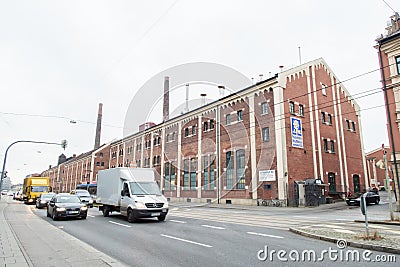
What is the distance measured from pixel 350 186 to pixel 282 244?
28131mm

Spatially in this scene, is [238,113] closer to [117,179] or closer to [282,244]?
[117,179]

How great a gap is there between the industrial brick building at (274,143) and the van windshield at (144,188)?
47.0 ft

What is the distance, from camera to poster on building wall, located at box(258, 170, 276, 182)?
26913mm

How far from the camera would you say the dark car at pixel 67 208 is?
50.4 feet

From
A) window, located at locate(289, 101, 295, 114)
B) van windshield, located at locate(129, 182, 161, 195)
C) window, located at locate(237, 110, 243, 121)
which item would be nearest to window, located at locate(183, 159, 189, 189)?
window, located at locate(237, 110, 243, 121)

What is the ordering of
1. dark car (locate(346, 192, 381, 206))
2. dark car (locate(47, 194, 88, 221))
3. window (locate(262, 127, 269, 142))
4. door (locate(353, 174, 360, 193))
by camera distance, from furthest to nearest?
1. door (locate(353, 174, 360, 193))
2. window (locate(262, 127, 269, 142))
3. dark car (locate(346, 192, 381, 206))
4. dark car (locate(47, 194, 88, 221))

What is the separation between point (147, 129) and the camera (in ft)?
160

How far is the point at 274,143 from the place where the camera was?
90.1 feet

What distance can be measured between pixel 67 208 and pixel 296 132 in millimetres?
21266

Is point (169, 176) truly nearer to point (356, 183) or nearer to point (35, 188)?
point (35, 188)

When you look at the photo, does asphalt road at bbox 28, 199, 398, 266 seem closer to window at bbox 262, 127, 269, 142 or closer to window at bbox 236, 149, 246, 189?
window at bbox 262, 127, 269, 142

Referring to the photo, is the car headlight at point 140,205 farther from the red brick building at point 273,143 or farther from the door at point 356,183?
the door at point 356,183

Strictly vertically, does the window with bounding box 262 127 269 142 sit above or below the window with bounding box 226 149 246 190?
above

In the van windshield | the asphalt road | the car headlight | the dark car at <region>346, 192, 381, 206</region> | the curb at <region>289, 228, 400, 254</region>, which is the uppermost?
the van windshield
